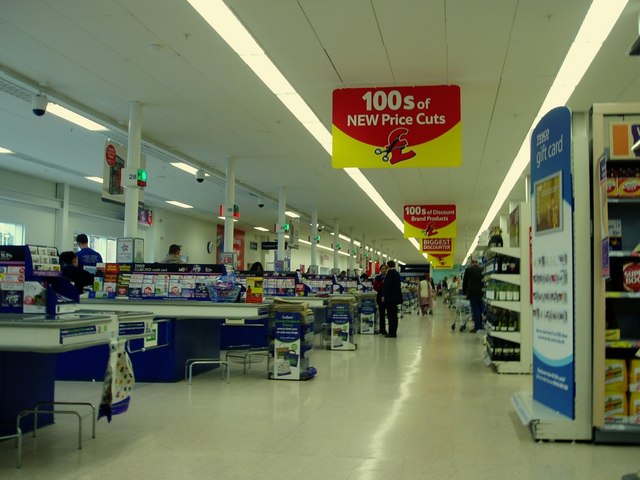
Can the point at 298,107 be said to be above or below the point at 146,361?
above

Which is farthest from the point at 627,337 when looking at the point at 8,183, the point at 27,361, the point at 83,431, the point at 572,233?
the point at 8,183

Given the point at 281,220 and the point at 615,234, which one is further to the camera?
the point at 281,220

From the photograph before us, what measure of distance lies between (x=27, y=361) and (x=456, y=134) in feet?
17.3

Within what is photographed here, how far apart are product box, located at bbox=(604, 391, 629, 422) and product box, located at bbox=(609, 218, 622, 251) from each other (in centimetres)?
101

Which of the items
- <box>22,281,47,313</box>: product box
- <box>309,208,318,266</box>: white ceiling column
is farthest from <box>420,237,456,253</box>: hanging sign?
<box>22,281,47,313</box>: product box

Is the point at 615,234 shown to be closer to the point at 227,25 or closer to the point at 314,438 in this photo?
the point at 314,438

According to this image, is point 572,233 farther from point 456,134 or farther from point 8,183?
point 8,183

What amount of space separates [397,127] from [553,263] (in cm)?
344

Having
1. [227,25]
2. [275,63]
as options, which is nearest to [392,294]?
[275,63]

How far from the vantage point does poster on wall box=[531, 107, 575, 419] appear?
4.46m

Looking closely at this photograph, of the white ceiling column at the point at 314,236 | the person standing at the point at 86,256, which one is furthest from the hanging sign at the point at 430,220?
the person standing at the point at 86,256

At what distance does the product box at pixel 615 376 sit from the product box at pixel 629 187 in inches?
45.6

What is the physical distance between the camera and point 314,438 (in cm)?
454

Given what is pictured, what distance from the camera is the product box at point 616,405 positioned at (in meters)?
4.38
